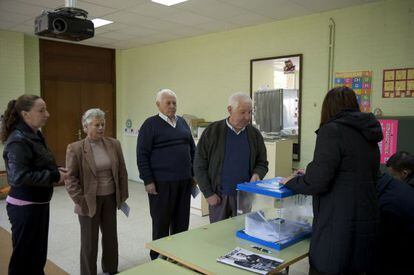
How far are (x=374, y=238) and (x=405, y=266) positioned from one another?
55 centimetres

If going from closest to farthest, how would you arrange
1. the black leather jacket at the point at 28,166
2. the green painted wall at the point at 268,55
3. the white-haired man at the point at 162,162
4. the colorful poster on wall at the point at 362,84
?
the black leather jacket at the point at 28,166 < the white-haired man at the point at 162,162 < the green painted wall at the point at 268,55 < the colorful poster on wall at the point at 362,84

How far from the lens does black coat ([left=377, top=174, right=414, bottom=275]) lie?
189 centimetres

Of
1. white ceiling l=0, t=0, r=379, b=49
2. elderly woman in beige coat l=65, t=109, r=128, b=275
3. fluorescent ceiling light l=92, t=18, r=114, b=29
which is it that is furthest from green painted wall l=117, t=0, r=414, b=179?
elderly woman in beige coat l=65, t=109, r=128, b=275

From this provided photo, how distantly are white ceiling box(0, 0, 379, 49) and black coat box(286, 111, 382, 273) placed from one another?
9.54 feet

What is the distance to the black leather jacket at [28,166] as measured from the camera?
2215mm

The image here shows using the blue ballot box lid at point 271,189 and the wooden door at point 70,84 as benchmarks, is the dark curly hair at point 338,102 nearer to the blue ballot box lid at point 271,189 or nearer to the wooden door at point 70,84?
the blue ballot box lid at point 271,189

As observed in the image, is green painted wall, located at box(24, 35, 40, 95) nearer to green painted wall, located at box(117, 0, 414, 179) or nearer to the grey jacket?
green painted wall, located at box(117, 0, 414, 179)

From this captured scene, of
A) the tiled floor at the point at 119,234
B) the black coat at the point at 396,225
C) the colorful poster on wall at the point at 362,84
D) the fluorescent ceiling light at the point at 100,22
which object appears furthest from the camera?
the fluorescent ceiling light at the point at 100,22

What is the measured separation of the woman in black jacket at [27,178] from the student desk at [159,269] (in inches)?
40.7

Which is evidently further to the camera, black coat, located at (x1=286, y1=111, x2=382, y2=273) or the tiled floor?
the tiled floor

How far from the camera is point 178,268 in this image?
164 cm

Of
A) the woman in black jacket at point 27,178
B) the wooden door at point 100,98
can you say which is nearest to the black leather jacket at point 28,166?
the woman in black jacket at point 27,178

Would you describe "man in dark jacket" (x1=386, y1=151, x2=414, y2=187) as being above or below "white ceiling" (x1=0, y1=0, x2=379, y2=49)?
below

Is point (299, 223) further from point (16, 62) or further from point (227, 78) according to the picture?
point (16, 62)
